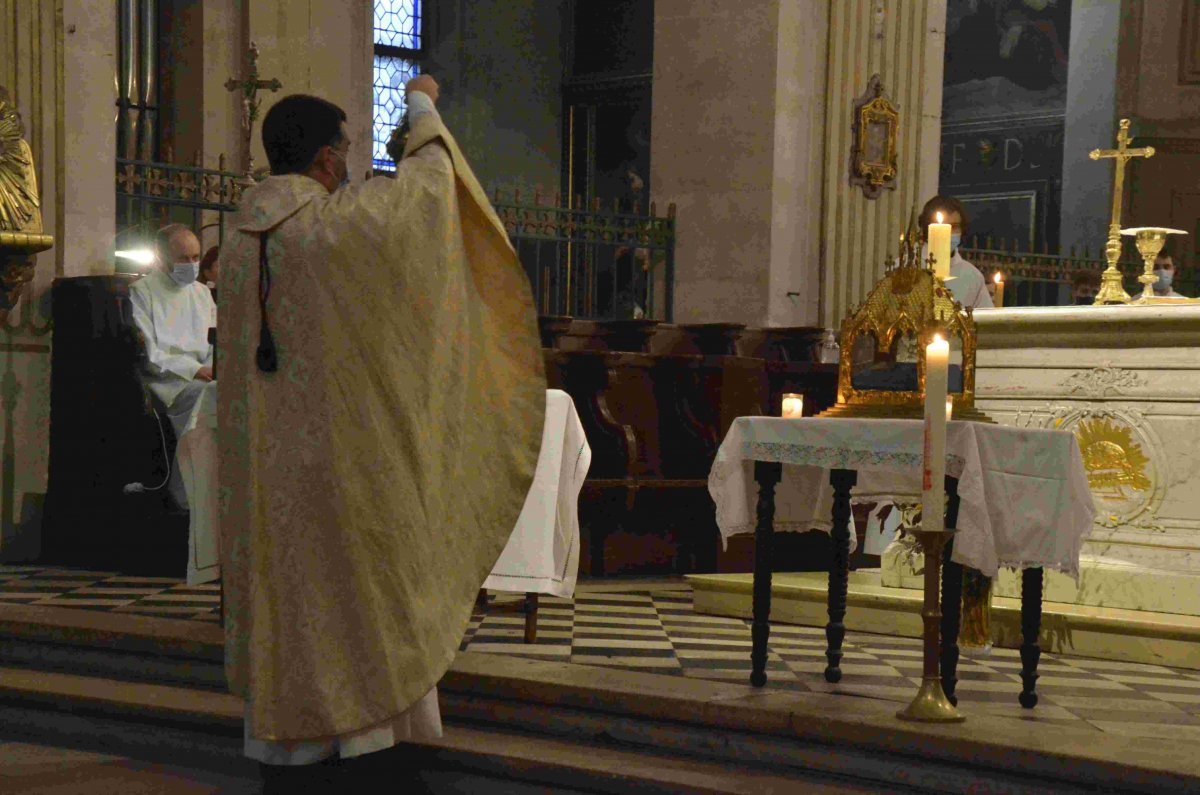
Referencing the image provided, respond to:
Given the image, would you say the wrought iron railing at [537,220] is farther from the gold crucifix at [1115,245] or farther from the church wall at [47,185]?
the gold crucifix at [1115,245]

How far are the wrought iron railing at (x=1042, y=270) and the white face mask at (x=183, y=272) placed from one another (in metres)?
5.31

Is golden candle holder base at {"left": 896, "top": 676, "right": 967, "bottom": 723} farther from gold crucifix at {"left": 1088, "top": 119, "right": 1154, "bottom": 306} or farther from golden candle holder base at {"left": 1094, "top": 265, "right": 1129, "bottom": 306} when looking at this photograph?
golden candle holder base at {"left": 1094, "top": 265, "right": 1129, "bottom": 306}

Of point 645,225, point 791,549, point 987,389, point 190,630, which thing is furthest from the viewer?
point 645,225

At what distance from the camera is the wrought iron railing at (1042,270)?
1154cm

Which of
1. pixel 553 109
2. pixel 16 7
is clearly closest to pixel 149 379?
pixel 16 7

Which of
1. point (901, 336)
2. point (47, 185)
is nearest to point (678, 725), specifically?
point (901, 336)

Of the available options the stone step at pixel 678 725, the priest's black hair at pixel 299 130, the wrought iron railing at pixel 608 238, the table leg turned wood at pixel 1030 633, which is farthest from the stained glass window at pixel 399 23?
the priest's black hair at pixel 299 130

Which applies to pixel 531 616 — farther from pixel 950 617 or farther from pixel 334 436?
pixel 334 436

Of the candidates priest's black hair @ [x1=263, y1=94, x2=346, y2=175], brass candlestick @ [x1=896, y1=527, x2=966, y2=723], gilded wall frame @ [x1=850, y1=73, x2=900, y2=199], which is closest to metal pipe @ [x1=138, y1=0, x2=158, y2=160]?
gilded wall frame @ [x1=850, y1=73, x2=900, y2=199]

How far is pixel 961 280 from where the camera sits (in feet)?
24.9

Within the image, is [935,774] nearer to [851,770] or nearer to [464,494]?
[851,770]

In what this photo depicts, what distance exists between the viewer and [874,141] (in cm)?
1065

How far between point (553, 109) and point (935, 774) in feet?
45.4

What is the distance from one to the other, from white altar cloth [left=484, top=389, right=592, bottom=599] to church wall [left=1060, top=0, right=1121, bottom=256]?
981 centimetres
